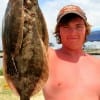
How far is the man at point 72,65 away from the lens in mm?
3273

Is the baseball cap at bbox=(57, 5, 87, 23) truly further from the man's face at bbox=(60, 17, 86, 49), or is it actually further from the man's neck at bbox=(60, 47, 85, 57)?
the man's neck at bbox=(60, 47, 85, 57)

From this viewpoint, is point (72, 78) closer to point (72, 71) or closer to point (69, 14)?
point (72, 71)

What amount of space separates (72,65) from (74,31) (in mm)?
416

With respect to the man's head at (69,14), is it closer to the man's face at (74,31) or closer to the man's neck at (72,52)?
the man's face at (74,31)

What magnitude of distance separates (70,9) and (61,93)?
0.69m

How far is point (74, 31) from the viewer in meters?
3.25

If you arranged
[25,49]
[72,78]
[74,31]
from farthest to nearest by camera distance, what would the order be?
[72,78] < [74,31] < [25,49]

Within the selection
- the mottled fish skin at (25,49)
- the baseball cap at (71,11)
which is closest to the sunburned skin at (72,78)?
the baseball cap at (71,11)

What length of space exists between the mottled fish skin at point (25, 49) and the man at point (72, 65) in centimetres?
92

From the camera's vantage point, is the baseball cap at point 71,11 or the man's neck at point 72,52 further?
the man's neck at point 72,52

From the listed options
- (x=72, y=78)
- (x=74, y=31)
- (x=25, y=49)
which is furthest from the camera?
(x=72, y=78)

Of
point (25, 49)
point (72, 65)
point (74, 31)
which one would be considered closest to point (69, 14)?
point (74, 31)

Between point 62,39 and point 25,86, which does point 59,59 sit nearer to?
point 62,39

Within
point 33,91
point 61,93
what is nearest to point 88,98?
point 61,93
